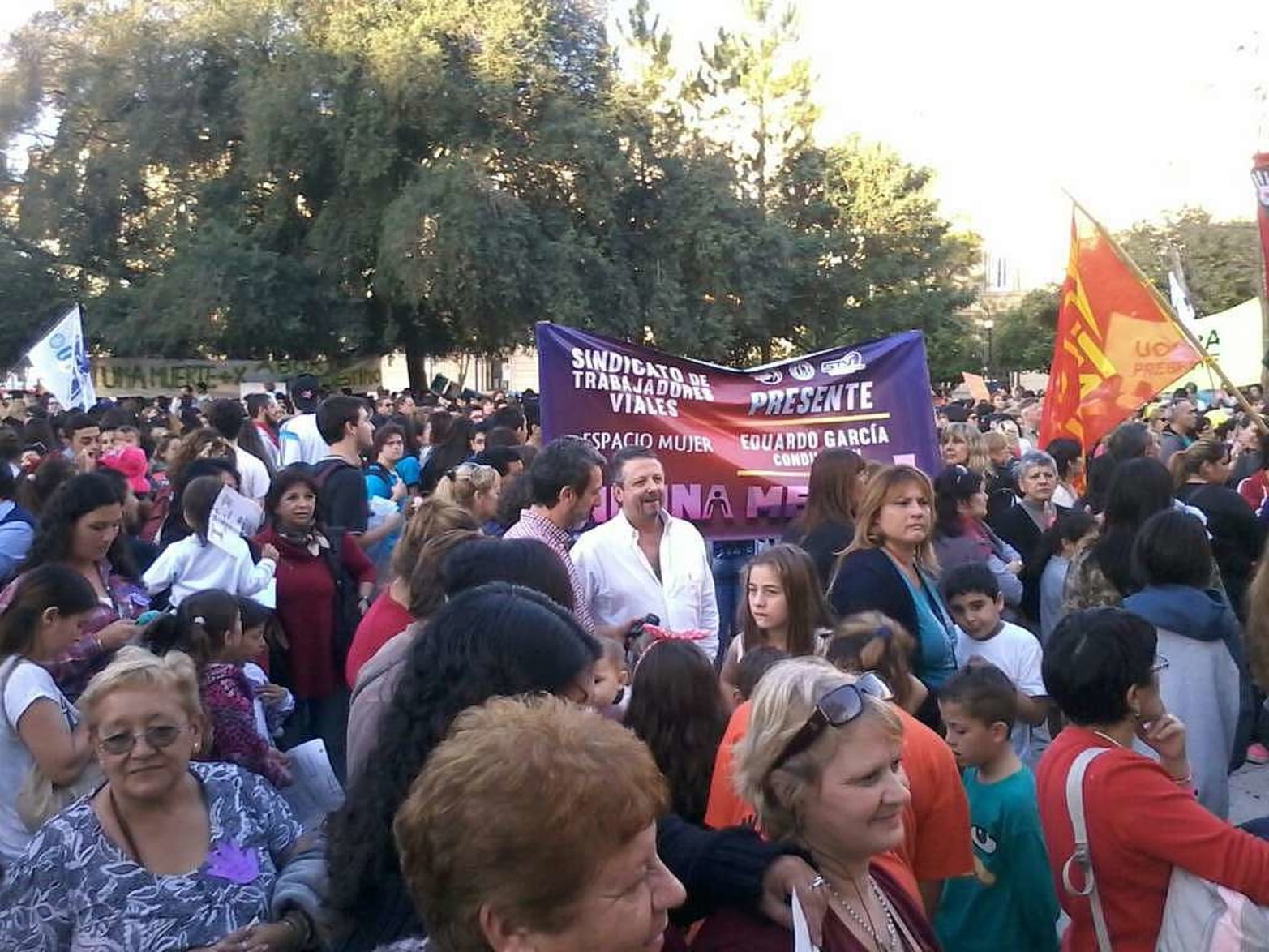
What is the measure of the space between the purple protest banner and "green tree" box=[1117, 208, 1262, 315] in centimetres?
3826

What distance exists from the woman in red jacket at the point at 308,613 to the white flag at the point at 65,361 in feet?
28.0

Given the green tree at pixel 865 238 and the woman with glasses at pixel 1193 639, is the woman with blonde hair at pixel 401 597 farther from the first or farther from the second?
the green tree at pixel 865 238

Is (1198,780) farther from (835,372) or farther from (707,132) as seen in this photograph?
(707,132)

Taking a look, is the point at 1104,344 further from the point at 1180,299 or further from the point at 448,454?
the point at 1180,299

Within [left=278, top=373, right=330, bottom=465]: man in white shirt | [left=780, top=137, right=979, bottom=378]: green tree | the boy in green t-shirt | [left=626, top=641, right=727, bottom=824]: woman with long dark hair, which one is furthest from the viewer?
[left=780, top=137, right=979, bottom=378]: green tree

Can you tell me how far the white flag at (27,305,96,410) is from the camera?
43.5ft

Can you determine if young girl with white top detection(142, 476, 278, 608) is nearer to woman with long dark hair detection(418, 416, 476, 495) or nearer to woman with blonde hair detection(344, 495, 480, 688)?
woman with blonde hair detection(344, 495, 480, 688)

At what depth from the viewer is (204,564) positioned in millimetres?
5477

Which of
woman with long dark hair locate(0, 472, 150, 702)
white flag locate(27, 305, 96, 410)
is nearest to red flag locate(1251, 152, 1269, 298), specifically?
woman with long dark hair locate(0, 472, 150, 702)

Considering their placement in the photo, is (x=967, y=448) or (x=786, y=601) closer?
(x=786, y=601)

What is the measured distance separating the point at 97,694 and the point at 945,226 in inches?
1559

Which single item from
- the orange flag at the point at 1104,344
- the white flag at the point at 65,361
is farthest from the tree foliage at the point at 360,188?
the orange flag at the point at 1104,344

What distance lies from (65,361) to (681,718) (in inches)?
470

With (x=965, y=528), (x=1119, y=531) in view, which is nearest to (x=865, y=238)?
(x=965, y=528)
